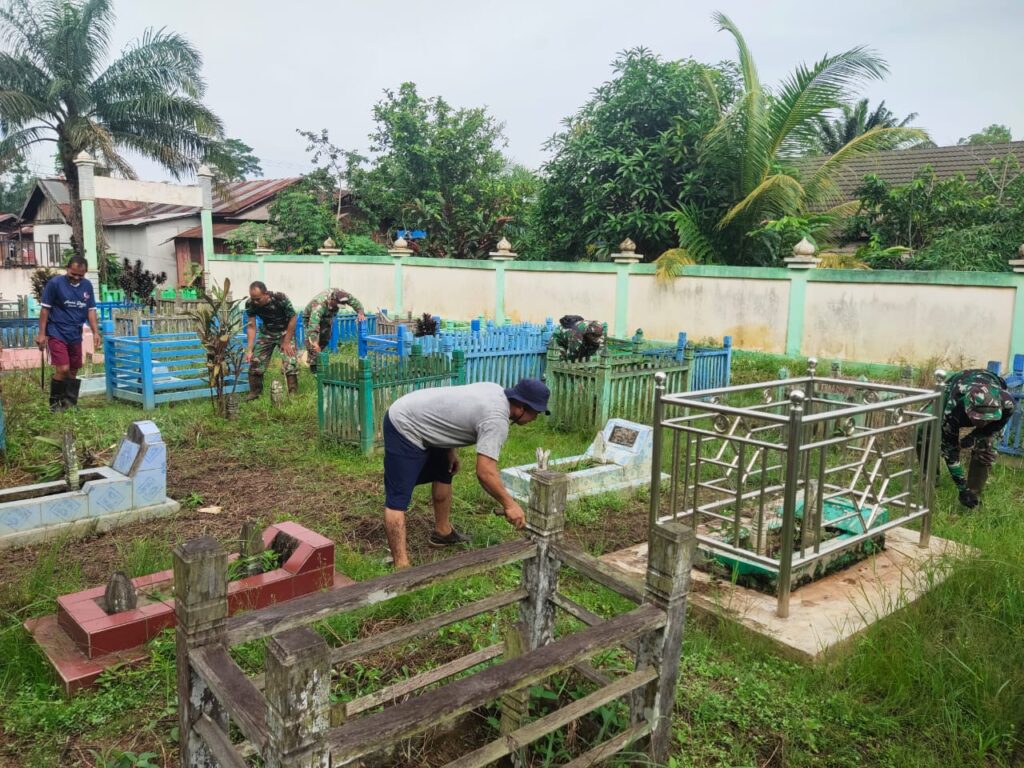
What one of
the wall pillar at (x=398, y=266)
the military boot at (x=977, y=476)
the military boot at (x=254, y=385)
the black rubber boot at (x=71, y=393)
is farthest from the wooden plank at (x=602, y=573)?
the wall pillar at (x=398, y=266)

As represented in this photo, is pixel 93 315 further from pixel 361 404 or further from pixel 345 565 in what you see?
pixel 345 565

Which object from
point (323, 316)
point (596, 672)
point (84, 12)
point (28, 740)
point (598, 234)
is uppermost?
Answer: point (84, 12)

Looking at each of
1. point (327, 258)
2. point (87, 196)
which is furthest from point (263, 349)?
point (87, 196)

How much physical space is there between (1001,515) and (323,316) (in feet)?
26.0

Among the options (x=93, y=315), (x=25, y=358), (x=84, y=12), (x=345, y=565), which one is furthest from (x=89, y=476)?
(x=84, y=12)

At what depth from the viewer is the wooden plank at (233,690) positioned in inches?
69.6

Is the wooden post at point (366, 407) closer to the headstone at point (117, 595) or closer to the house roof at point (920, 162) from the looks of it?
the headstone at point (117, 595)

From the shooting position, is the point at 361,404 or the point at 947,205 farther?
the point at 947,205

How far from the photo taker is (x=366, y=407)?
6695 mm

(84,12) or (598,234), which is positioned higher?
(84,12)

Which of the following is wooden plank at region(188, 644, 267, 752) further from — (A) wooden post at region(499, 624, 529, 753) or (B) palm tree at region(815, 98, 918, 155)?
(B) palm tree at region(815, 98, 918, 155)

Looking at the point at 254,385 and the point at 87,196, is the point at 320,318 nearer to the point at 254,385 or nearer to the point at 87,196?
the point at 254,385

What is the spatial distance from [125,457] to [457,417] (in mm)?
2641

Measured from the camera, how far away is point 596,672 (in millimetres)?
2793
